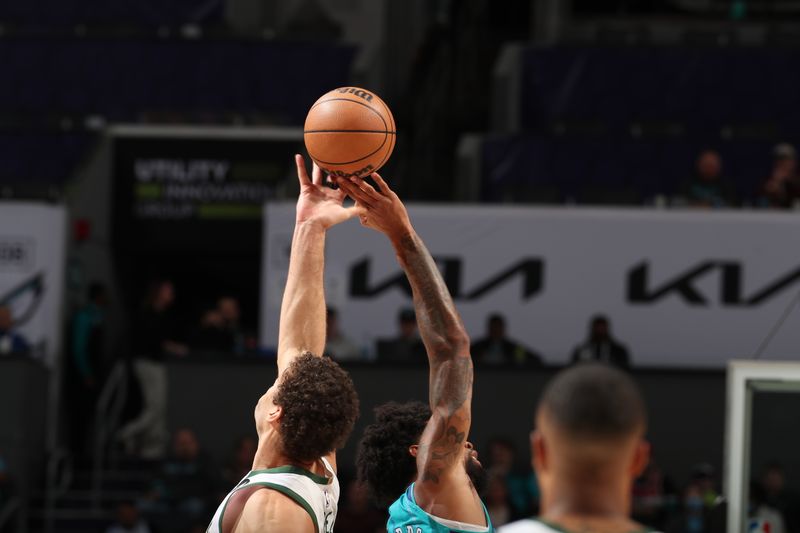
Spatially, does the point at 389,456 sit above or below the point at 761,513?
above

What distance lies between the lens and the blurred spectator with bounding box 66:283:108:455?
15742 mm

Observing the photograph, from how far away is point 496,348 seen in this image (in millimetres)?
14305

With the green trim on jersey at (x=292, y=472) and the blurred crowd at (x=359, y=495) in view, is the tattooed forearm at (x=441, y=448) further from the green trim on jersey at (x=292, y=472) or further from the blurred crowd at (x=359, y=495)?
the blurred crowd at (x=359, y=495)

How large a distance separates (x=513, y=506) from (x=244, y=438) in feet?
8.25

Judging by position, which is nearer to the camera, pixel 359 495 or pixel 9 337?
pixel 359 495

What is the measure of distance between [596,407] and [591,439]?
64mm

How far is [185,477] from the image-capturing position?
13.5m

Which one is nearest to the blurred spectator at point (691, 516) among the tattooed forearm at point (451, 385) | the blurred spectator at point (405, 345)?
the blurred spectator at point (405, 345)

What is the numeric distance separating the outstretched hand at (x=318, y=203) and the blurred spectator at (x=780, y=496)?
5823 millimetres

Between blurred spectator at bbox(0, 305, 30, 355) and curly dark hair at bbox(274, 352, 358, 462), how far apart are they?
10.7 meters

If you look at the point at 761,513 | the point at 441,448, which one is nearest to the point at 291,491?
the point at 441,448

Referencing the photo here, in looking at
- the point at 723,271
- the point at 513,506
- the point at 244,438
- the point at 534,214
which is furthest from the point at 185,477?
the point at 723,271

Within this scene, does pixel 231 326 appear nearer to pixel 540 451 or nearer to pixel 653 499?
pixel 653 499

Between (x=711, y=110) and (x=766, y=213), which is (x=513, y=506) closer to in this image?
(x=766, y=213)
